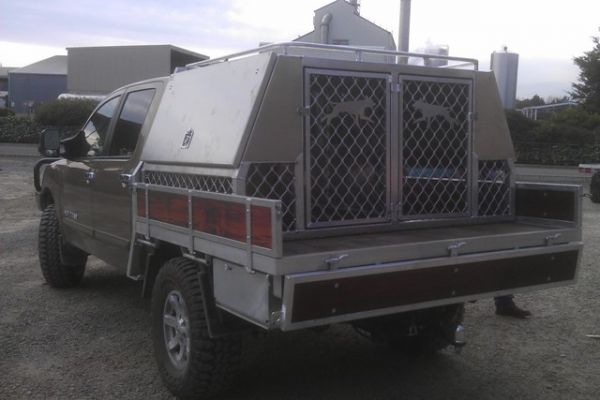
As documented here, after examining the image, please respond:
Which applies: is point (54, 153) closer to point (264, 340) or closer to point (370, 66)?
point (264, 340)

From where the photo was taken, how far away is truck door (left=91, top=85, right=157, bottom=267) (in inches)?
195

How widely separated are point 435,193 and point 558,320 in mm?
2249

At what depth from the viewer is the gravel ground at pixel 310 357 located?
14.0ft

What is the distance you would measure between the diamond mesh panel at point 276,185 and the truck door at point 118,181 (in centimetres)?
139

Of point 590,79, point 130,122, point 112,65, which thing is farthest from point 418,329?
point 112,65

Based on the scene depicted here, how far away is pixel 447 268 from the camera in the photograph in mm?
3607

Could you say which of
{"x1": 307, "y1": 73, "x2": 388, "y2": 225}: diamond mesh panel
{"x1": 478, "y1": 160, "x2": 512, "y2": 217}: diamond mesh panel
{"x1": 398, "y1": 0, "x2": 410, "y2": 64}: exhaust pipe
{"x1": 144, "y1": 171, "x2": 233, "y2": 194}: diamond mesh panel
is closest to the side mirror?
{"x1": 144, "y1": 171, "x2": 233, "y2": 194}: diamond mesh panel

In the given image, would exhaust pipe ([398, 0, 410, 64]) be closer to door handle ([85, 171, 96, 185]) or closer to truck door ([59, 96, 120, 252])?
truck door ([59, 96, 120, 252])

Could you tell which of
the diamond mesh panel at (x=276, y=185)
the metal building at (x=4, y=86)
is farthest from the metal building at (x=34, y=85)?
the diamond mesh panel at (x=276, y=185)

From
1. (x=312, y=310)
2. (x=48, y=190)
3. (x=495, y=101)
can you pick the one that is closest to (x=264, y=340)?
(x=312, y=310)

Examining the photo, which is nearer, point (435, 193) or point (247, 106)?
point (247, 106)

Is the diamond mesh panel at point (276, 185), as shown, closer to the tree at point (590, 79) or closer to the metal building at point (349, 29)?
the metal building at point (349, 29)

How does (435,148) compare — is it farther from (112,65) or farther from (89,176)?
(112,65)

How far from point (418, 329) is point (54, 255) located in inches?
152
